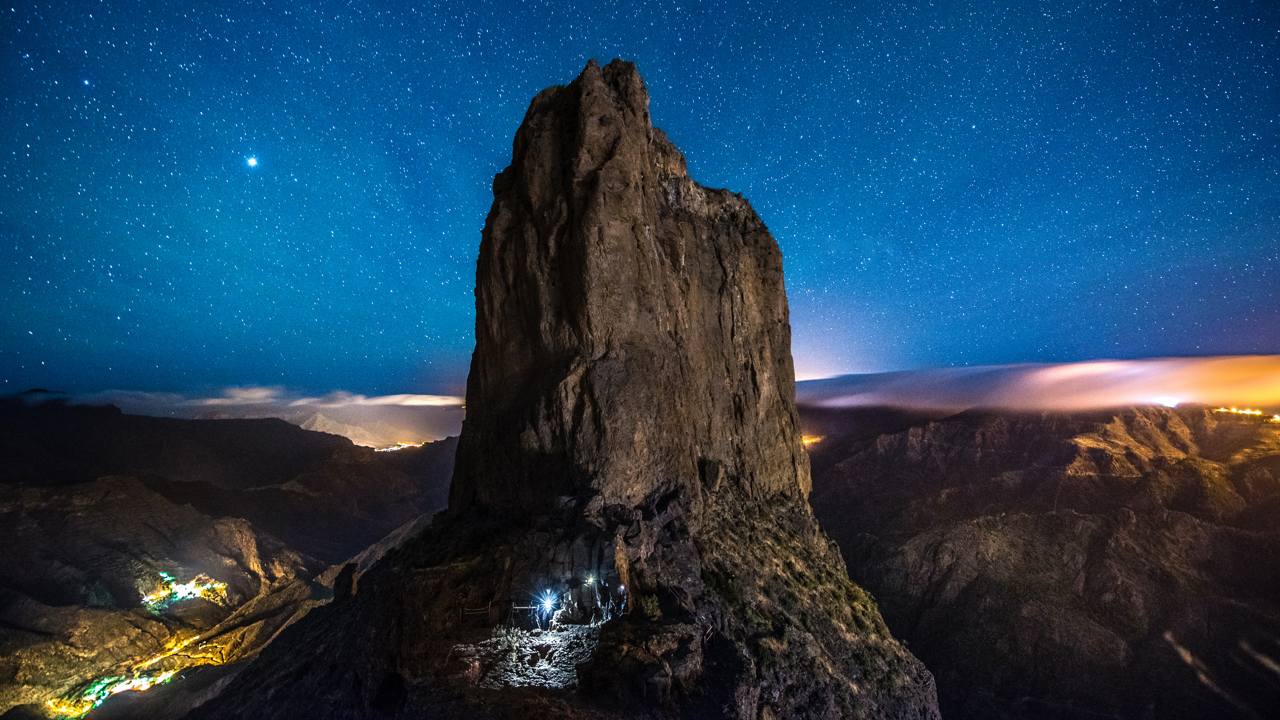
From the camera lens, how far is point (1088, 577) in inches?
2928

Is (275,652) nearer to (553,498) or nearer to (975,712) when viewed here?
(553,498)

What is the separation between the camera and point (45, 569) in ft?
216

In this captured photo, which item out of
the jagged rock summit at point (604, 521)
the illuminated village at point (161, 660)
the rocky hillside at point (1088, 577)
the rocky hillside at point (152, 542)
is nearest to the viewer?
the jagged rock summit at point (604, 521)

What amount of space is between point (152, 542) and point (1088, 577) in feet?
444

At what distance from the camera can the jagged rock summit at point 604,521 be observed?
64.2 feet

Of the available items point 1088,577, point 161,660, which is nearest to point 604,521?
point 161,660

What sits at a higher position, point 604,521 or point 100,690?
point 604,521

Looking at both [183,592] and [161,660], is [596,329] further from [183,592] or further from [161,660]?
[183,592]

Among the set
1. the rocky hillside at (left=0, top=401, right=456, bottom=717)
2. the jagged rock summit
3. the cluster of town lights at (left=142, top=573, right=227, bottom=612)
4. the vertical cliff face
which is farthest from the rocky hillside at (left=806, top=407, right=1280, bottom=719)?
the cluster of town lights at (left=142, top=573, right=227, bottom=612)

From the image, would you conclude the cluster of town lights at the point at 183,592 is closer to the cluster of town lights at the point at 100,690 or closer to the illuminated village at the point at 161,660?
the illuminated village at the point at 161,660

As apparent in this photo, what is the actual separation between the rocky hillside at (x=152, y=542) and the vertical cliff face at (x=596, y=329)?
35.0 meters

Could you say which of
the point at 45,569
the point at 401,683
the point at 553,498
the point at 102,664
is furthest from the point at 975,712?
the point at 45,569

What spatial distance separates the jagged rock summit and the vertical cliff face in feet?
0.49

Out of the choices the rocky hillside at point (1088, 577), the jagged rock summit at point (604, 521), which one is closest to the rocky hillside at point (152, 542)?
the jagged rock summit at point (604, 521)
